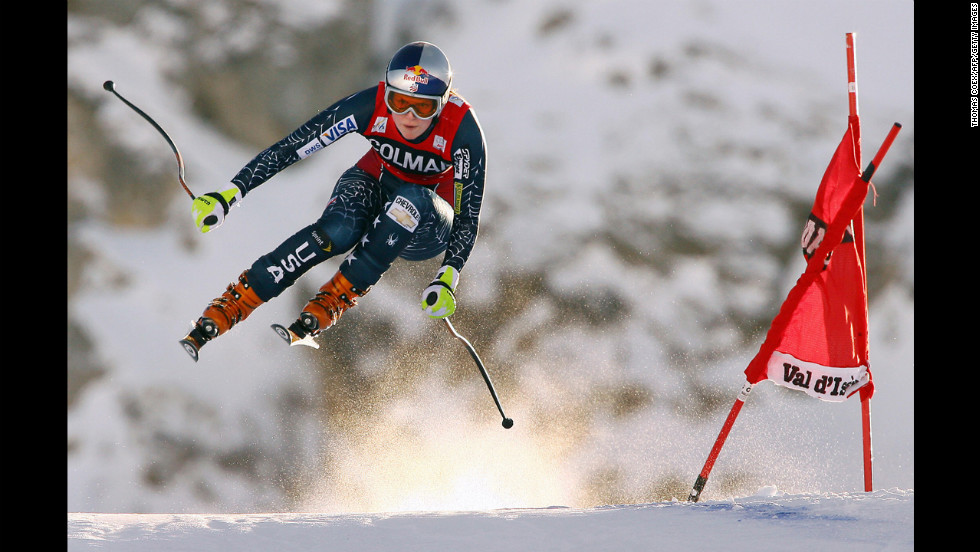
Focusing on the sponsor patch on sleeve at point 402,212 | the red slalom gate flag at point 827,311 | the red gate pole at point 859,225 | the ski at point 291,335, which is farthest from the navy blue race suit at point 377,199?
the red gate pole at point 859,225

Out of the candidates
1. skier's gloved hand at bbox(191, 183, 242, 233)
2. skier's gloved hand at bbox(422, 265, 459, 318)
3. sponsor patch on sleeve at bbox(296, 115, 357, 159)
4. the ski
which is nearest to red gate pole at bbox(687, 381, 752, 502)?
skier's gloved hand at bbox(422, 265, 459, 318)

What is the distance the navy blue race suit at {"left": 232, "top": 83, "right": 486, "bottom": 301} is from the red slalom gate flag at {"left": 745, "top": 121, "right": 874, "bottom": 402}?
2407mm

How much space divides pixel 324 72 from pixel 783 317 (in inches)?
375

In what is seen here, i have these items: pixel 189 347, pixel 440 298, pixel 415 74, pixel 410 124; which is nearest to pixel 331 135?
pixel 410 124

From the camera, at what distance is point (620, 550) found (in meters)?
5.06

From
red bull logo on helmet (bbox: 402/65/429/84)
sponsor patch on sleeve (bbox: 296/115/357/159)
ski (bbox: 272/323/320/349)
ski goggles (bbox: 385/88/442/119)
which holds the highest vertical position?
red bull logo on helmet (bbox: 402/65/429/84)

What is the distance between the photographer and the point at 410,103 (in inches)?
229

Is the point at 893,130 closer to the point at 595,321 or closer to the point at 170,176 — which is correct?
the point at 595,321

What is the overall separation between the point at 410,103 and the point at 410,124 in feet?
0.54

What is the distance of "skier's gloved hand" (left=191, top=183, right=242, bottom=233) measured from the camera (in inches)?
223

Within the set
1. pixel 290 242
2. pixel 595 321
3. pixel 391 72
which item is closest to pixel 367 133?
pixel 391 72

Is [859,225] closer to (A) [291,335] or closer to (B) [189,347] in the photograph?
(A) [291,335]

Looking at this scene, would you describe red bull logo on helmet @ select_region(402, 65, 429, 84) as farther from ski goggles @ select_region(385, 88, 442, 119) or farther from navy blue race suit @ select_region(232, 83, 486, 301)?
navy blue race suit @ select_region(232, 83, 486, 301)

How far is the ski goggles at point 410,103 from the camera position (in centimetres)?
580
